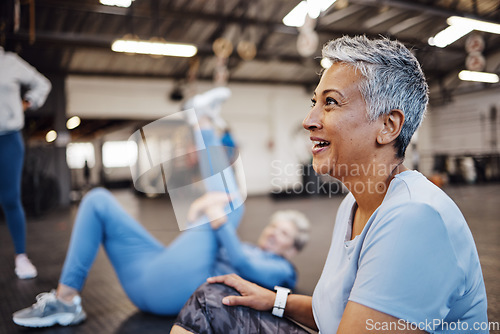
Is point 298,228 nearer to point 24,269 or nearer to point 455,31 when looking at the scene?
point 24,269

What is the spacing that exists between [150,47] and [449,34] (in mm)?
4397

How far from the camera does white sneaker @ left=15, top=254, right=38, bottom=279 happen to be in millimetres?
1799

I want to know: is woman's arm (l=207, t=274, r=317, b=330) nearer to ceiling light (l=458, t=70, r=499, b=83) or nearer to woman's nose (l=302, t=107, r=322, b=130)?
woman's nose (l=302, t=107, r=322, b=130)

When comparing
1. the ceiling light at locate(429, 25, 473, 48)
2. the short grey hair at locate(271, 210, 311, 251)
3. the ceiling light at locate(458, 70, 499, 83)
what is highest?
the ceiling light at locate(429, 25, 473, 48)

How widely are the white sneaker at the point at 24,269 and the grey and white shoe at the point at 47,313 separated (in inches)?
13.0

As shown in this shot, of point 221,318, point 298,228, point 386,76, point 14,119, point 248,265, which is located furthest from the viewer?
point 298,228

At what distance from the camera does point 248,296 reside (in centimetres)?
91

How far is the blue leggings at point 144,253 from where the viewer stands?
Result: 1.51 meters

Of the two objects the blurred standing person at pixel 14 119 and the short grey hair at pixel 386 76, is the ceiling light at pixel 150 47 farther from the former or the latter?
the short grey hair at pixel 386 76

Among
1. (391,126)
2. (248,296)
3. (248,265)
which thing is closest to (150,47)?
(248,265)

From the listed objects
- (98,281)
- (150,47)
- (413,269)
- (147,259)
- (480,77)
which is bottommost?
(98,281)

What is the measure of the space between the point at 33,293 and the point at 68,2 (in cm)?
493

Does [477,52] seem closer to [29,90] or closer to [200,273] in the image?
[200,273]

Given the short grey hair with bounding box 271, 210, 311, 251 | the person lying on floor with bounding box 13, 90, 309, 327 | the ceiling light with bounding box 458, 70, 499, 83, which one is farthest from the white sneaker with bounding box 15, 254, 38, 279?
the ceiling light with bounding box 458, 70, 499, 83
